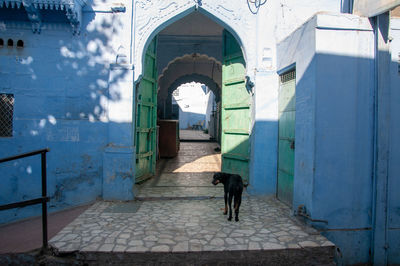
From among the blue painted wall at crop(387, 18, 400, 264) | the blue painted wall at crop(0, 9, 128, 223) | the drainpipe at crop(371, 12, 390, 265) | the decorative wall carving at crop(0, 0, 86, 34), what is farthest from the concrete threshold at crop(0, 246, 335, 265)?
Answer: the decorative wall carving at crop(0, 0, 86, 34)

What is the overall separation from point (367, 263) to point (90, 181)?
5.00m

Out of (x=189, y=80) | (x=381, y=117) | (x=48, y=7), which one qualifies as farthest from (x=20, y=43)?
(x=189, y=80)

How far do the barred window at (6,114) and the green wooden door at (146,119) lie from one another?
2408 millimetres

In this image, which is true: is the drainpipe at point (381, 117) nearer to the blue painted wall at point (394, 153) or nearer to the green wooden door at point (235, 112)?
the blue painted wall at point (394, 153)

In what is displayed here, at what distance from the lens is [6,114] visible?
5484mm

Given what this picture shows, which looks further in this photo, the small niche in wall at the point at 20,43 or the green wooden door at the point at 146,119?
the green wooden door at the point at 146,119

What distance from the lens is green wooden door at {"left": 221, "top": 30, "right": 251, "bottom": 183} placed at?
20.0 ft

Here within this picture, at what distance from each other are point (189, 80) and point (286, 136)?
27.8ft

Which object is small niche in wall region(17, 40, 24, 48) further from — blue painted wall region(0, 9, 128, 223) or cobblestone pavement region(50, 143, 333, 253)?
cobblestone pavement region(50, 143, 333, 253)

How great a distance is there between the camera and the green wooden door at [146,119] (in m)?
6.09

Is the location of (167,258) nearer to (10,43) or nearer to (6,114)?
(6,114)

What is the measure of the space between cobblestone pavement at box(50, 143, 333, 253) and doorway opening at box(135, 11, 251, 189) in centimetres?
95

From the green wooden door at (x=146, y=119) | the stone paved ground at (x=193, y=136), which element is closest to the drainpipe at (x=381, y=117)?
the green wooden door at (x=146, y=119)

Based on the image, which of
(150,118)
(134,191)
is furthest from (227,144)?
(134,191)
